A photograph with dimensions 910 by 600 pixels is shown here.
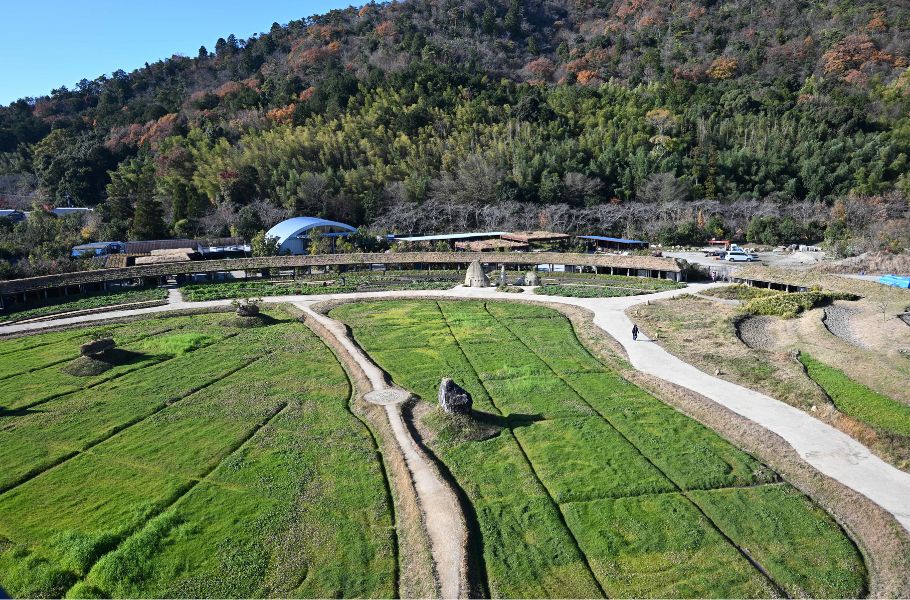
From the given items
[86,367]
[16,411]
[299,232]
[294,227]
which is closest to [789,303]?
[86,367]

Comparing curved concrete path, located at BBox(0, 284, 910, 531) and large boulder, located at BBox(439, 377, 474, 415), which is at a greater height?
large boulder, located at BBox(439, 377, 474, 415)

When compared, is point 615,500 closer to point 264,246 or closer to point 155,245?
point 264,246

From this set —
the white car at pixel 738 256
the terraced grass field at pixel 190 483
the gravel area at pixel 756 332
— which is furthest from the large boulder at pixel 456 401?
the white car at pixel 738 256

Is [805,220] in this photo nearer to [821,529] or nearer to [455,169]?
[455,169]

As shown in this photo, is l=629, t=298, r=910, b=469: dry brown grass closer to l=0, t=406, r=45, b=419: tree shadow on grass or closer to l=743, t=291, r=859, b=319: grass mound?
l=743, t=291, r=859, b=319: grass mound

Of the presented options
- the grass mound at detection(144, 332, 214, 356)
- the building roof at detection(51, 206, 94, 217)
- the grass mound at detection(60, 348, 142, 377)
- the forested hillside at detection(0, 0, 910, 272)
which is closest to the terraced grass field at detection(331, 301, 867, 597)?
the grass mound at detection(144, 332, 214, 356)

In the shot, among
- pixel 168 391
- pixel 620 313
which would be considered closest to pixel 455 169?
pixel 620 313
